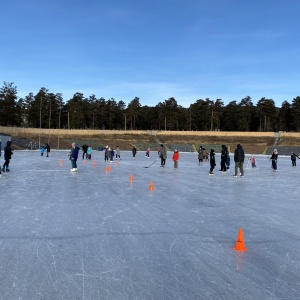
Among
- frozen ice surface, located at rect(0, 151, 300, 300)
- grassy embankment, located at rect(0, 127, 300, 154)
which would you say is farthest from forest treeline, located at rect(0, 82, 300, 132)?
frozen ice surface, located at rect(0, 151, 300, 300)

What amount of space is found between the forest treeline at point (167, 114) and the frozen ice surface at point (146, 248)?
97906mm

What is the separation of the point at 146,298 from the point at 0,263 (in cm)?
214

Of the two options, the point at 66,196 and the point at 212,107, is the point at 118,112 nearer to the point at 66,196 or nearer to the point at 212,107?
the point at 212,107

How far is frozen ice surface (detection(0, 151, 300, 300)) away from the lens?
3.76 metres

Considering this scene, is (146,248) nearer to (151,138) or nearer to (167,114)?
(151,138)

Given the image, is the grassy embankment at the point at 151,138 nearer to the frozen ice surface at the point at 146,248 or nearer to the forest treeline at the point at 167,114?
the forest treeline at the point at 167,114

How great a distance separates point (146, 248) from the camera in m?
5.13

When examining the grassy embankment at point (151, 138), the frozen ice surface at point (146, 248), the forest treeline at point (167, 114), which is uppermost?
the forest treeline at point (167, 114)

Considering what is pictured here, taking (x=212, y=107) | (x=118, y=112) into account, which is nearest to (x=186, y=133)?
(x=212, y=107)

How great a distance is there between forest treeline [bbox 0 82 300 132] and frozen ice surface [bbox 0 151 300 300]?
97.9 meters

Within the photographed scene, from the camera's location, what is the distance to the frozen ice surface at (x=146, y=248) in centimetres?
376

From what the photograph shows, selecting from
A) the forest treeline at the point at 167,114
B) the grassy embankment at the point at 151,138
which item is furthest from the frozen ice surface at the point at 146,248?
the forest treeline at the point at 167,114

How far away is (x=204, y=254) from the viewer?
492 cm

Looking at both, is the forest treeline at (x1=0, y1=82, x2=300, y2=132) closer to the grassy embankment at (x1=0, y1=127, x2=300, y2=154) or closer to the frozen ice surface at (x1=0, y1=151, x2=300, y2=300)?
the grassy embankment at (x1=0, y1=127, x2=300, y2=154)
